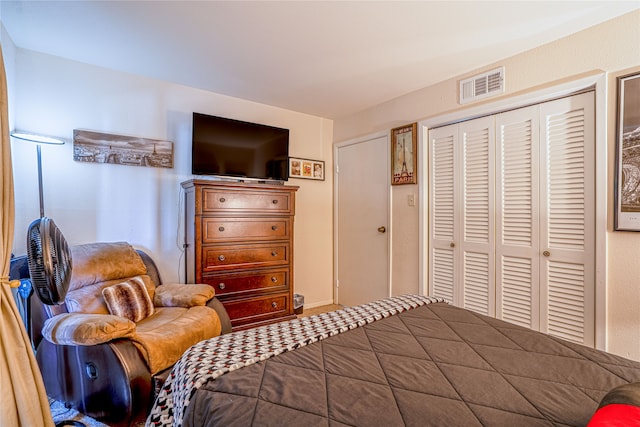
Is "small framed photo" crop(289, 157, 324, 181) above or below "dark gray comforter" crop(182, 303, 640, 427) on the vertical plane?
above

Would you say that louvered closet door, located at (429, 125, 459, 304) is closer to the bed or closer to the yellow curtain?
the bed

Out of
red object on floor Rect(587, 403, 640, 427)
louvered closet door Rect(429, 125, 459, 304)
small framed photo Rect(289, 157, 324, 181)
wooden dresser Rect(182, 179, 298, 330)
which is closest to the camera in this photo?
red object on floor Rect(587, 403, 640, 427)

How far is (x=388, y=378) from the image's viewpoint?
37.2 inches

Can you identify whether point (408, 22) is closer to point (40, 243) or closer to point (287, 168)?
point (287, 168)

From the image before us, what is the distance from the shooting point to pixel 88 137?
2.50 metres

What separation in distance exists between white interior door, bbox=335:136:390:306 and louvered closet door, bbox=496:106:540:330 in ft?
3.67

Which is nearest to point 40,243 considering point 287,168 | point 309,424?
point 309,424

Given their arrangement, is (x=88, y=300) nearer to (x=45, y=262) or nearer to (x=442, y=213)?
(x=45, y=262)

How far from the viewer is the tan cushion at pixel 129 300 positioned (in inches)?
78.2

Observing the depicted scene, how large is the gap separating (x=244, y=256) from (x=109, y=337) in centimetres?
131

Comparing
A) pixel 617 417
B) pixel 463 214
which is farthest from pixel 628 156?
pixel 617 417

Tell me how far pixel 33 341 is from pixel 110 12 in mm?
2036

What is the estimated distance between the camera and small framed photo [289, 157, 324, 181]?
3.68 metres

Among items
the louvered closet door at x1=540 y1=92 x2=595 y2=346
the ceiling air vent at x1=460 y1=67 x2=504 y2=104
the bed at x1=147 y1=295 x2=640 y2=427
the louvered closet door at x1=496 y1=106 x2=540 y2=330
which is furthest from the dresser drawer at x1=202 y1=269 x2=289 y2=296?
A: the ceiling air vent at x1=460 y1=67 x2=504 y2=104
